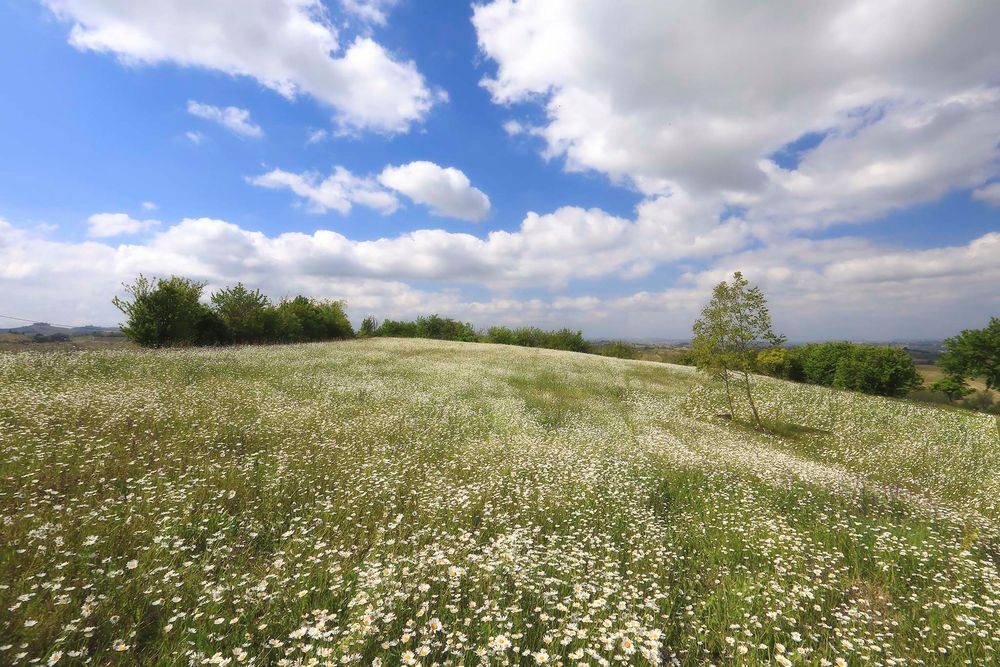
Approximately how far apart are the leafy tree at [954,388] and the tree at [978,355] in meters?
0.41

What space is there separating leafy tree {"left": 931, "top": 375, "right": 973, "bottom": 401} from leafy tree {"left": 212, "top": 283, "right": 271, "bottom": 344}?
6995cm

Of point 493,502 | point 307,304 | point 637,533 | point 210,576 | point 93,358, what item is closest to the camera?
point 210,576

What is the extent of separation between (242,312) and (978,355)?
71864mm

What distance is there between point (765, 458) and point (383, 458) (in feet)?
39.0

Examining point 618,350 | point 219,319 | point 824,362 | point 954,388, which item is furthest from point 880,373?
point 219,319

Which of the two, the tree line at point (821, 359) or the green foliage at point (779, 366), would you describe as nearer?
the tree line at point (821, 359)

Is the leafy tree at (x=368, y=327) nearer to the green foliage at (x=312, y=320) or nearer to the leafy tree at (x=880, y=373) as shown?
the green foliage at (x=312, y=320)

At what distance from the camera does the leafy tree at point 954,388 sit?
122 ft

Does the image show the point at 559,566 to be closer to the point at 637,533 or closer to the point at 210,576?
the point at 637,533

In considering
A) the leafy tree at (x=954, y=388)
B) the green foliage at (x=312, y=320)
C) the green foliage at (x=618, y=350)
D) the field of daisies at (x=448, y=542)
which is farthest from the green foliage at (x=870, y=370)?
the green foliage at (x=312, y=320)

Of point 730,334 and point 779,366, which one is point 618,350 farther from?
point 730,334

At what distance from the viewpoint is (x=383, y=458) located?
981cm

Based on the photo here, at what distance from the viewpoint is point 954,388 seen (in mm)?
37406

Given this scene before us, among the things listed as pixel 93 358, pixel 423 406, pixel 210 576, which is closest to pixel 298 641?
pixel 210 576
